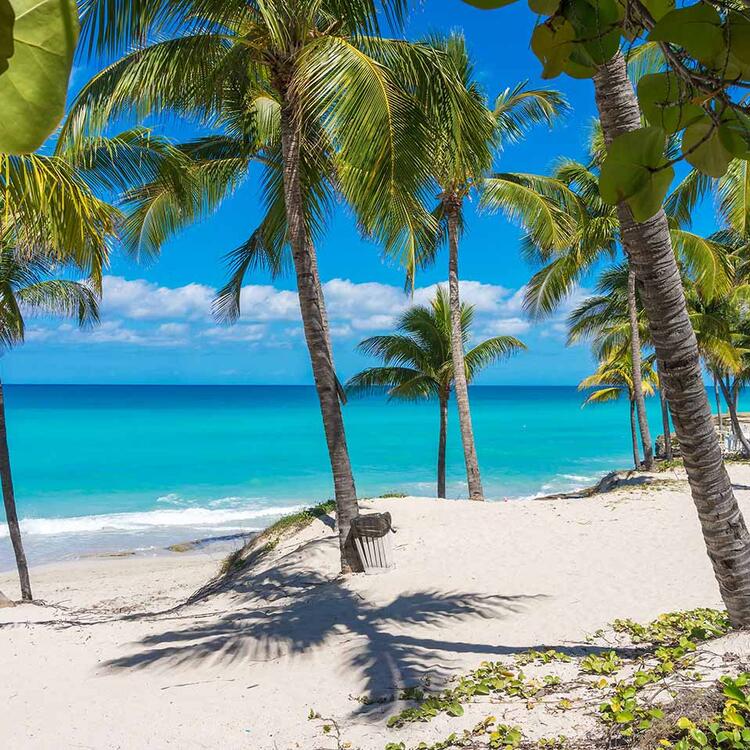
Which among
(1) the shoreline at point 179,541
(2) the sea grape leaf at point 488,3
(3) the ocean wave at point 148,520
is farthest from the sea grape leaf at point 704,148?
(3) the ocean wave at point 148,520

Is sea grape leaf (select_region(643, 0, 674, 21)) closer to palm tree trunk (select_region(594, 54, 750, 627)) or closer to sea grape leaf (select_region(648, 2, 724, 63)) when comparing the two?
sea grape leaf (select_region(648, 2, 724, 63))

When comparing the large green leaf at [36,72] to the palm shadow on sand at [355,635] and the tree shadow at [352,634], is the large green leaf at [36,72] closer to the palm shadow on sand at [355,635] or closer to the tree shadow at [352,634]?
the palm shadow on sand at [355,635]

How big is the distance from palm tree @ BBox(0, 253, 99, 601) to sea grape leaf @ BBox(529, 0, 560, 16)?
883 centimetres

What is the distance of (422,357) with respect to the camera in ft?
49.6

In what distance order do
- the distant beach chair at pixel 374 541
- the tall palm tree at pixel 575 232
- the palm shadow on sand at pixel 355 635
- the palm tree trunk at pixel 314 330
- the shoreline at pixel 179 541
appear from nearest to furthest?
the palm shadow on sand at pixel 355 635, the palm tree trunk at pixel 314 330, the distant beach chair at pixel 374 541, the tall palm tree at pixel 575 232, the shoreline at pixel 179 541

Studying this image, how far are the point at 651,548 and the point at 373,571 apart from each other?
313cm

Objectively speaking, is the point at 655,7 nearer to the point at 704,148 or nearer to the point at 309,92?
the point at 704,148

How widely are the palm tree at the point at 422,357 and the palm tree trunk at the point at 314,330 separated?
7674 mm

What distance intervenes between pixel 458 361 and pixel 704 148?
11.3 meters

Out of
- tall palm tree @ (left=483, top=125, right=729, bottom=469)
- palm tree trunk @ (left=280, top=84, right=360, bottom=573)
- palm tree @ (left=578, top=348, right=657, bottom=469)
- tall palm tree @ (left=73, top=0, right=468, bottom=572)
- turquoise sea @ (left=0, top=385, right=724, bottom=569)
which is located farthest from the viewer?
turquoise sea @ (left=0, top=385, right=724, bottom=569)

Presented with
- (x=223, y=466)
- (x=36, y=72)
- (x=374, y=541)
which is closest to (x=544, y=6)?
(x=36, y=72)

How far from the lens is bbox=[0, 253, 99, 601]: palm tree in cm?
858

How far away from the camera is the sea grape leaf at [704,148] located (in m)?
0.55

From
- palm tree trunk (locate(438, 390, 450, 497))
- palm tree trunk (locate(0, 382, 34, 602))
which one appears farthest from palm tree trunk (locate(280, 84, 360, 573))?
palm tree trunk (locate(438, 390, 450, 497))
